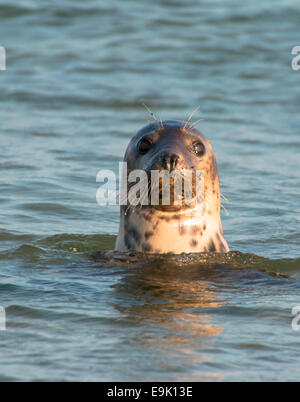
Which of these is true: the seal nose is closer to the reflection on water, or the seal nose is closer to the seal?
the seal

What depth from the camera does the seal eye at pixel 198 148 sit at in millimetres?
5621

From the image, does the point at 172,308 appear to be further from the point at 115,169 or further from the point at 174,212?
the point at 115,169

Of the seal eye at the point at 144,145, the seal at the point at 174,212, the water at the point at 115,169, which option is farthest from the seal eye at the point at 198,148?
the water at the point at 115,169

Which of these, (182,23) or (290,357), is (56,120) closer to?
(182,23)

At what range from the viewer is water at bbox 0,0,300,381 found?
430 cm

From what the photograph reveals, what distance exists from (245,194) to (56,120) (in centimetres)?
A: 369

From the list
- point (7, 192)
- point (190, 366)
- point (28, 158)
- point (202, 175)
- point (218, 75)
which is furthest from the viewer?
point (218, 75)

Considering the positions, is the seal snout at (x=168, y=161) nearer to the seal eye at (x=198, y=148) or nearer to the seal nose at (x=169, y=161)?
the seal nose at (x=169, y=161)

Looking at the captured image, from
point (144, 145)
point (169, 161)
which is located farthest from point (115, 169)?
point (169, 161)

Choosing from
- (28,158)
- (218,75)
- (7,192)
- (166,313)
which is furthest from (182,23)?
(166,313)

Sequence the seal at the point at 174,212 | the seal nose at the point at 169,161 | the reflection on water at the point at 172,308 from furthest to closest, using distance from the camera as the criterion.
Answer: the seal at the point at 174,212, the seal nose at the point at 169,161, the reflection on water at the point at 172,308

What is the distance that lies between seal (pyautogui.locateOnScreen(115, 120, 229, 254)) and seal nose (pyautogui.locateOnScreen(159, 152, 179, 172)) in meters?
0.22

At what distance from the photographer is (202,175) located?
18.3 feet

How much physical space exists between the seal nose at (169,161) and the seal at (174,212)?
22 cm
